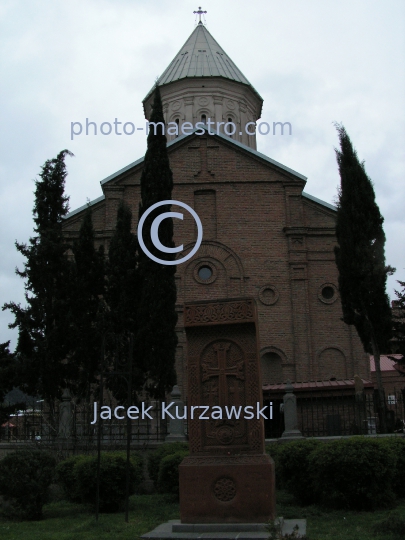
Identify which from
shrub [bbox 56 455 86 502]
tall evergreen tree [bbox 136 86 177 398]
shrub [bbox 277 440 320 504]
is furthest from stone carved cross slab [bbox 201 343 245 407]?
tall evergreen tree [bbox 136 86 177 398]

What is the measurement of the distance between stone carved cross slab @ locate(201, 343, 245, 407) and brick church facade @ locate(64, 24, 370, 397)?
39.6ft

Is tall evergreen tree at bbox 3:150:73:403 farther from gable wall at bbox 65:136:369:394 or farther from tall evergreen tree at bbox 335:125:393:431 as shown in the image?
tall evergreen tree at bbox 335:125:393:431

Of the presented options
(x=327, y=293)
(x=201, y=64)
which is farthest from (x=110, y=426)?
(x=201, y=64)

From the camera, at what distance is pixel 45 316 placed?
17.0m

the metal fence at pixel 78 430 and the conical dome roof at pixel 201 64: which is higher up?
the conical dome roof at pixel 201 64

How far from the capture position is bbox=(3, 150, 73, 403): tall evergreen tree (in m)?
16.6

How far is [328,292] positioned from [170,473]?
12200 mm

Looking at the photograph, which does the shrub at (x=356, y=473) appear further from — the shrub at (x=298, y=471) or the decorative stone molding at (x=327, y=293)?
the decorative stone molding at (x=327, y=293)

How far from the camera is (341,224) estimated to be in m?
17.4

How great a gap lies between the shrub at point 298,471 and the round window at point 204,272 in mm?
11707

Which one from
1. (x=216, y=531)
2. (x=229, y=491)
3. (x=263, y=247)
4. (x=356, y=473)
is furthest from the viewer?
(x=263, y=247)

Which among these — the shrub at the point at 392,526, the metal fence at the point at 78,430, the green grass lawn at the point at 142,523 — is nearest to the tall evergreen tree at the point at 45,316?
the metal fence at the point at 78,430

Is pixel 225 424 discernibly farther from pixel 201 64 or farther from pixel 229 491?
pixel 201 64

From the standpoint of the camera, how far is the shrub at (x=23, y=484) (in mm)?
9836
